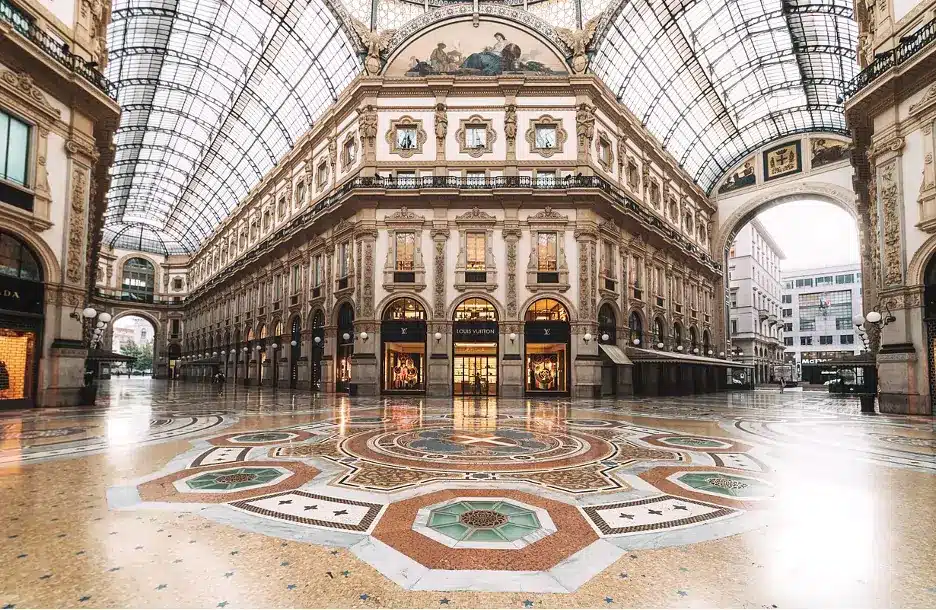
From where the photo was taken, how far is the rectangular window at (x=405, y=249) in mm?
27391

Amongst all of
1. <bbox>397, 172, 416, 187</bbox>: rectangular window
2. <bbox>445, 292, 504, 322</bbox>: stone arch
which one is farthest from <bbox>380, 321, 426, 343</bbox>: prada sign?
<bbox>397, 172, 416, 187</bbox>: rectangular window

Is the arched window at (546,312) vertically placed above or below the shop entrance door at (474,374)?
above

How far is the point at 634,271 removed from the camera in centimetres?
3194

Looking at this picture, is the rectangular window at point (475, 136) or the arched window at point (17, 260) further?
the rectangular window at point (475, 136)

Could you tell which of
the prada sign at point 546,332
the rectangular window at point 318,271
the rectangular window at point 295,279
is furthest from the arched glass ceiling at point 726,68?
the rectangular window at point 295,279

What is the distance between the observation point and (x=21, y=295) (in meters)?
16.2

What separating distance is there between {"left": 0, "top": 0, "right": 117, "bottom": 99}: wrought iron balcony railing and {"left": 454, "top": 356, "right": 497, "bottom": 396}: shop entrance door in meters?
19.4

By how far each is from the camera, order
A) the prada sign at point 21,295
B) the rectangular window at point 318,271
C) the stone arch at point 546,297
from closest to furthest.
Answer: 1. the prada sign at point 21,295
2. the stone arch at point 546,297
3. the rectangular window at point 318,271

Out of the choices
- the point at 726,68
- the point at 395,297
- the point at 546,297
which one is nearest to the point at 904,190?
the point at 546,297

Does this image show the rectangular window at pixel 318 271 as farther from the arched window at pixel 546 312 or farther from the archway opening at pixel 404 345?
the arched window at pixel 546 312

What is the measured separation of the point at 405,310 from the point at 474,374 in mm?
5157

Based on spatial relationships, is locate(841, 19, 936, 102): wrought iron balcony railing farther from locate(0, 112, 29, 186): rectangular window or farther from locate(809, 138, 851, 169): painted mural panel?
locate(0, 112, 29, 186): rectangular window

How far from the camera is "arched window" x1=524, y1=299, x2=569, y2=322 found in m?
27.0

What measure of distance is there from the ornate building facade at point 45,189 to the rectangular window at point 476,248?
16.4 meters
